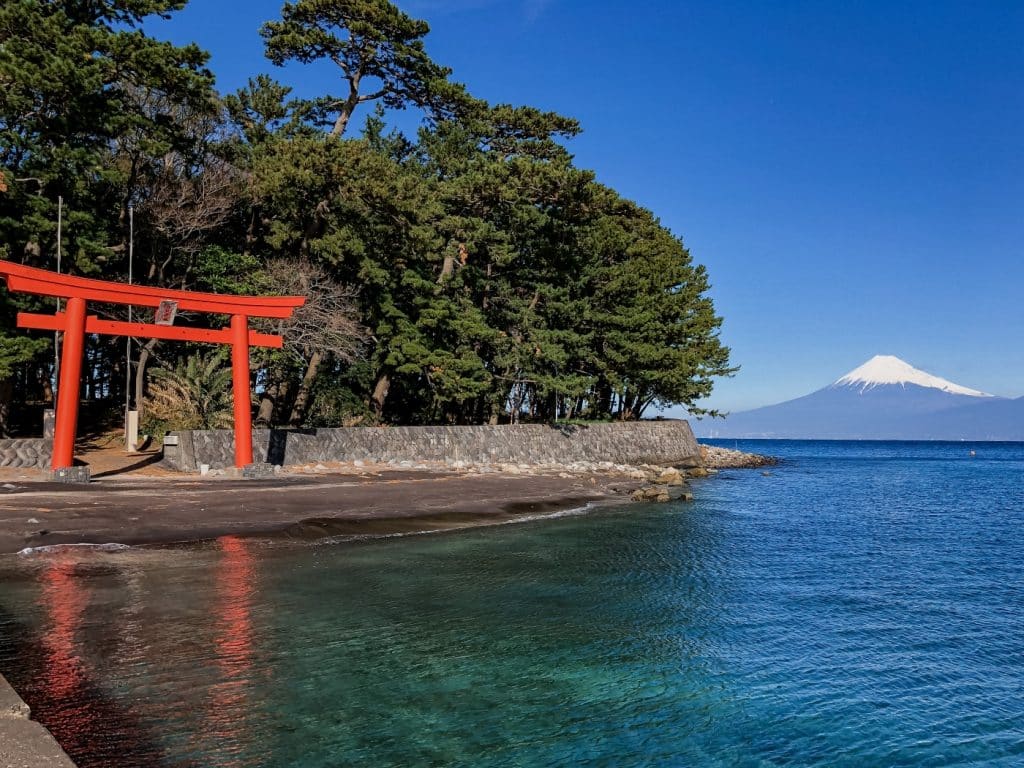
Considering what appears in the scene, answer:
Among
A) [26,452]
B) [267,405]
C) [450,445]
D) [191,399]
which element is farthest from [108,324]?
[450,445]

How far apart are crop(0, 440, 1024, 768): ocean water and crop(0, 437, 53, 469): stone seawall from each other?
981 centimetres

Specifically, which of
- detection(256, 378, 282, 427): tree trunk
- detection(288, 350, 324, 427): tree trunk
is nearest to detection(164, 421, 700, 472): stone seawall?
detection(288, 350, 324, 427): tree trunk

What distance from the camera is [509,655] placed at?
8.46 meters

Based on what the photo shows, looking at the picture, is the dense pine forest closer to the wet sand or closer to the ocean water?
the wet sand

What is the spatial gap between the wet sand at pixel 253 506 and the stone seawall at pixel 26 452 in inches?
114

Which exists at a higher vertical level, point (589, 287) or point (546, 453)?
point (589, 287)

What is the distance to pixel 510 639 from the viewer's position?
A: 29.7 feet

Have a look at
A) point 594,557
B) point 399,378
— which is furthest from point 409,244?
point 594,557

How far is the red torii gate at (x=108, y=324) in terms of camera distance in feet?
59.4

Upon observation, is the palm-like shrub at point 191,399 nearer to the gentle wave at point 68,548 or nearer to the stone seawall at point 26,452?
the stone seawall at point 26,452

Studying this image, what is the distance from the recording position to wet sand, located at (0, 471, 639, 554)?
13742 millimetres

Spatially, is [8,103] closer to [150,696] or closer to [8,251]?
[8,251]

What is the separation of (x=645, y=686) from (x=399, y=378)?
27358 mm

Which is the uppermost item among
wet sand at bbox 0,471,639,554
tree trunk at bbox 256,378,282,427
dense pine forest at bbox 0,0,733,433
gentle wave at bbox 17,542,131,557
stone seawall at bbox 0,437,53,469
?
dense pine forest at bbox 0,0,733,433
